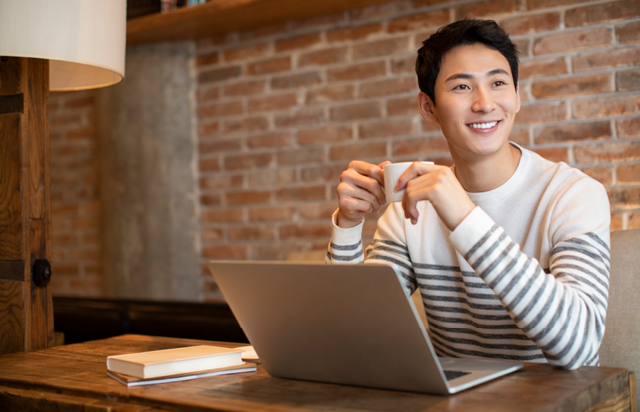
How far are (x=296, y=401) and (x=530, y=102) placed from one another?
1.56 metres

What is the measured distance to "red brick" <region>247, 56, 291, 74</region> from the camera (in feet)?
8.43

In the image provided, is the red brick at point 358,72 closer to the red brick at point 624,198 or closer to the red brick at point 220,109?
the red brick at point 220,109

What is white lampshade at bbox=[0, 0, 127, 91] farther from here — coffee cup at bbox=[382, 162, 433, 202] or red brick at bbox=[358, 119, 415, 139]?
red brick at bbox=[358, 119, 415, 139]

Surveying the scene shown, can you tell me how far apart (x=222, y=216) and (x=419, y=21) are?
1185mm

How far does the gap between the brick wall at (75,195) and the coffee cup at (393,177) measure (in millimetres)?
2396

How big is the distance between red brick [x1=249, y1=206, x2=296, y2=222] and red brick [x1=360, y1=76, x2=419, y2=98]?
57 centimetres

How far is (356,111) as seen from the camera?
2396 mm

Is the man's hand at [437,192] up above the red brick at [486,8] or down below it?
below

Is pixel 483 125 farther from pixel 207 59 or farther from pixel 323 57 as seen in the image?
pixel 207 59

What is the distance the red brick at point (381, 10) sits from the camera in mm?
2281

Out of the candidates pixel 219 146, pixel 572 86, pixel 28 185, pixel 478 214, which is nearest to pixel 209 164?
pixel 219 146

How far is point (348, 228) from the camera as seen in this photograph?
1.36 meters

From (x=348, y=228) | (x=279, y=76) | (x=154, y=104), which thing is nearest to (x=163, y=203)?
(x=154, y=104)

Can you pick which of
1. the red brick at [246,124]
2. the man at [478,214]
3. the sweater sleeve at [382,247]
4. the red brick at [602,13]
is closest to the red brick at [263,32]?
the red brick at [246,124]
